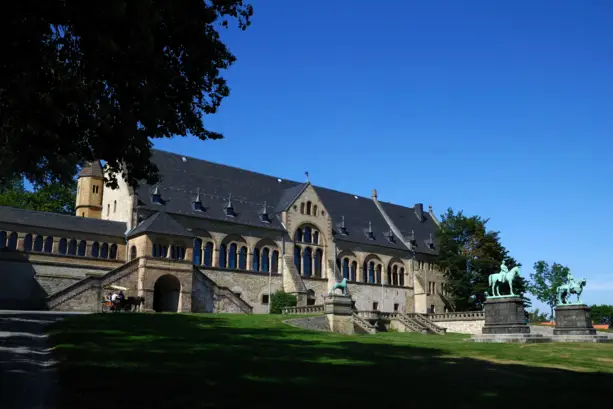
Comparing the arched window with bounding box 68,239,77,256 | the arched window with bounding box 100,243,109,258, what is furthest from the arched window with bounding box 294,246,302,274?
the arched window with bounding box 68,239,77,256

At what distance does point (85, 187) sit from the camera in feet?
192

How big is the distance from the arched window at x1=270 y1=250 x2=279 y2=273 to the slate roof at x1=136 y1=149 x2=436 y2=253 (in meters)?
2.58

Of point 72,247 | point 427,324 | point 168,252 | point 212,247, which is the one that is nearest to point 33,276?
point 72,247

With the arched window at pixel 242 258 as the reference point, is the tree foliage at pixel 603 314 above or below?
below

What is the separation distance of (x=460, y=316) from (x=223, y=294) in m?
23.0

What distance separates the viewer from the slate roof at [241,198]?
52.0 m

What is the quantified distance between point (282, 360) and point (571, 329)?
25.0 m

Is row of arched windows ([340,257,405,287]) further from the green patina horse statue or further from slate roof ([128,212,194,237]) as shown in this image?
the green patina horse statue

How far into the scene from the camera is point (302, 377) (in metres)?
10.5

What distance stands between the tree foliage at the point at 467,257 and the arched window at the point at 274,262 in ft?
70.7

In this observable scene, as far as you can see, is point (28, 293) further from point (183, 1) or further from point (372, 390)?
point (372, 390)

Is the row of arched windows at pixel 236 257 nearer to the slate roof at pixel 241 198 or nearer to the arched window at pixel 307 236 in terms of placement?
the slate roof at pixel 241 198

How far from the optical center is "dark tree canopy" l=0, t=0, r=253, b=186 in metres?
11.4

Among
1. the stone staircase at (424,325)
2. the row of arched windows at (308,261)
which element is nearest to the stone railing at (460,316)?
the stone staircase at (424,325)
